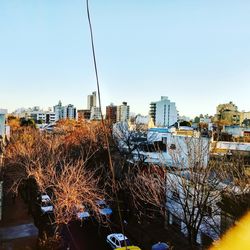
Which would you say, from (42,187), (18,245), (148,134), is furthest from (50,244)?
(148,134)

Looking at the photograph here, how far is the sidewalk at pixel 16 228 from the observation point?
11.1 meters

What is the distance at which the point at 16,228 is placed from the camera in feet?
42.0

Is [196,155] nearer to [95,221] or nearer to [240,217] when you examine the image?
[240,217]

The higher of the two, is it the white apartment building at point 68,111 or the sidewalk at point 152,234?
the white apartment building at point 68,111

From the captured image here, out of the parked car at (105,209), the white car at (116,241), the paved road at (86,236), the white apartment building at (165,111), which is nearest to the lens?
the white car at (116,241)

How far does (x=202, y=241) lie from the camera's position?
38.9 feet

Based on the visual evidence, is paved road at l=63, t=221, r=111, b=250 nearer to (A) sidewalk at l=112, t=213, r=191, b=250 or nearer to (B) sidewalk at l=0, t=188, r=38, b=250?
(A) sidewalk at l=112, t=213, r=191, b=250

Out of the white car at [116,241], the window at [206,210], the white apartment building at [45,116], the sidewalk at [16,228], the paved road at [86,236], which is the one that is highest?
the white apartment building at [45,116]

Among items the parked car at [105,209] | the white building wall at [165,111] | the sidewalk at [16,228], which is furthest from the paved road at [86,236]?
the white building wall at [165,111]

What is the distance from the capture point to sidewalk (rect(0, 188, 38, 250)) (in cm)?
1111

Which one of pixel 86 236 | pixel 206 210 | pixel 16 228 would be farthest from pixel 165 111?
pixel 206 210

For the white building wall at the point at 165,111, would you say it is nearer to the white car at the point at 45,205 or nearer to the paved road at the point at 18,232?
the white car at the point at 45,205

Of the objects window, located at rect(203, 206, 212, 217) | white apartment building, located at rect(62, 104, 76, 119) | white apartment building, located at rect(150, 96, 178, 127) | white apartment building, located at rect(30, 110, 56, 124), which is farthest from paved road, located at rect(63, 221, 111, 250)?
white apartment building, located at rect(30, 110, 56, 124)

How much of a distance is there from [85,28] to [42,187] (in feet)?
37.1
